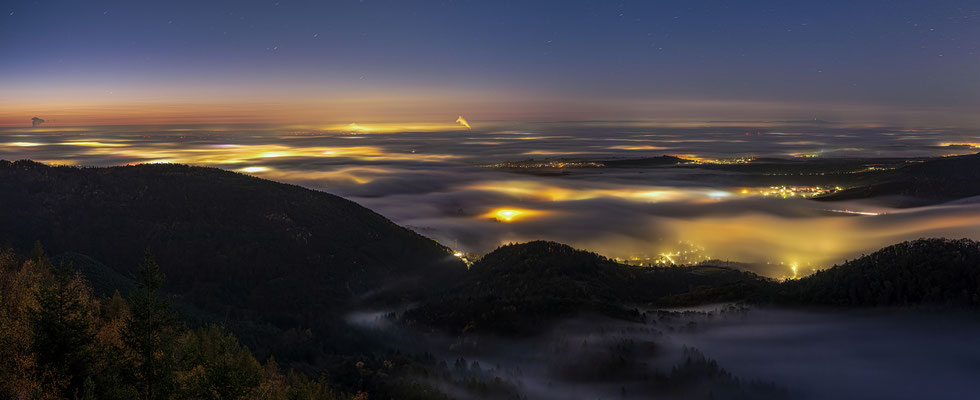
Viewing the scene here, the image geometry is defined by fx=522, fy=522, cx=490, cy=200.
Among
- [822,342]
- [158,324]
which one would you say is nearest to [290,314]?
[158,324]

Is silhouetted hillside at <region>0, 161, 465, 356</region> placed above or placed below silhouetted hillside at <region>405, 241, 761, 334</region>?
above

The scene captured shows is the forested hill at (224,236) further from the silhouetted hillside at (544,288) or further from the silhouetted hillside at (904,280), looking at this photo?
the silhouetted hillside at (904,280)

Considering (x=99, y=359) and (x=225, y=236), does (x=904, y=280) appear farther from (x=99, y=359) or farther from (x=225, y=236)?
(x=225, y=236)

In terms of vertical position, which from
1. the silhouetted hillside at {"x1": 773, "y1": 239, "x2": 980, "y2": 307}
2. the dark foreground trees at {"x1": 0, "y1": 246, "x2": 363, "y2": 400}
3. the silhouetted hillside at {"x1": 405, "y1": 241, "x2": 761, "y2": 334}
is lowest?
the silhouetted hillside at {"x1": 405, "y1": 241, "x2": 761, "y2": 334}

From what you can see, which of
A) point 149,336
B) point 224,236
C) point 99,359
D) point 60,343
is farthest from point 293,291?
point 60,343

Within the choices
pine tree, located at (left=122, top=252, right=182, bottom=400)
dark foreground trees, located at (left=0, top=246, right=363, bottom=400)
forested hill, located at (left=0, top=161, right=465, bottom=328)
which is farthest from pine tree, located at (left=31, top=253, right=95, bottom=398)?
forested hill, located at (left=0, top=161, right=465, bottom=328)

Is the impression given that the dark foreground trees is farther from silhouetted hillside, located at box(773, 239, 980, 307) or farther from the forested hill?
silhouetted hillside, located at box(773, 239, 980, 307)
